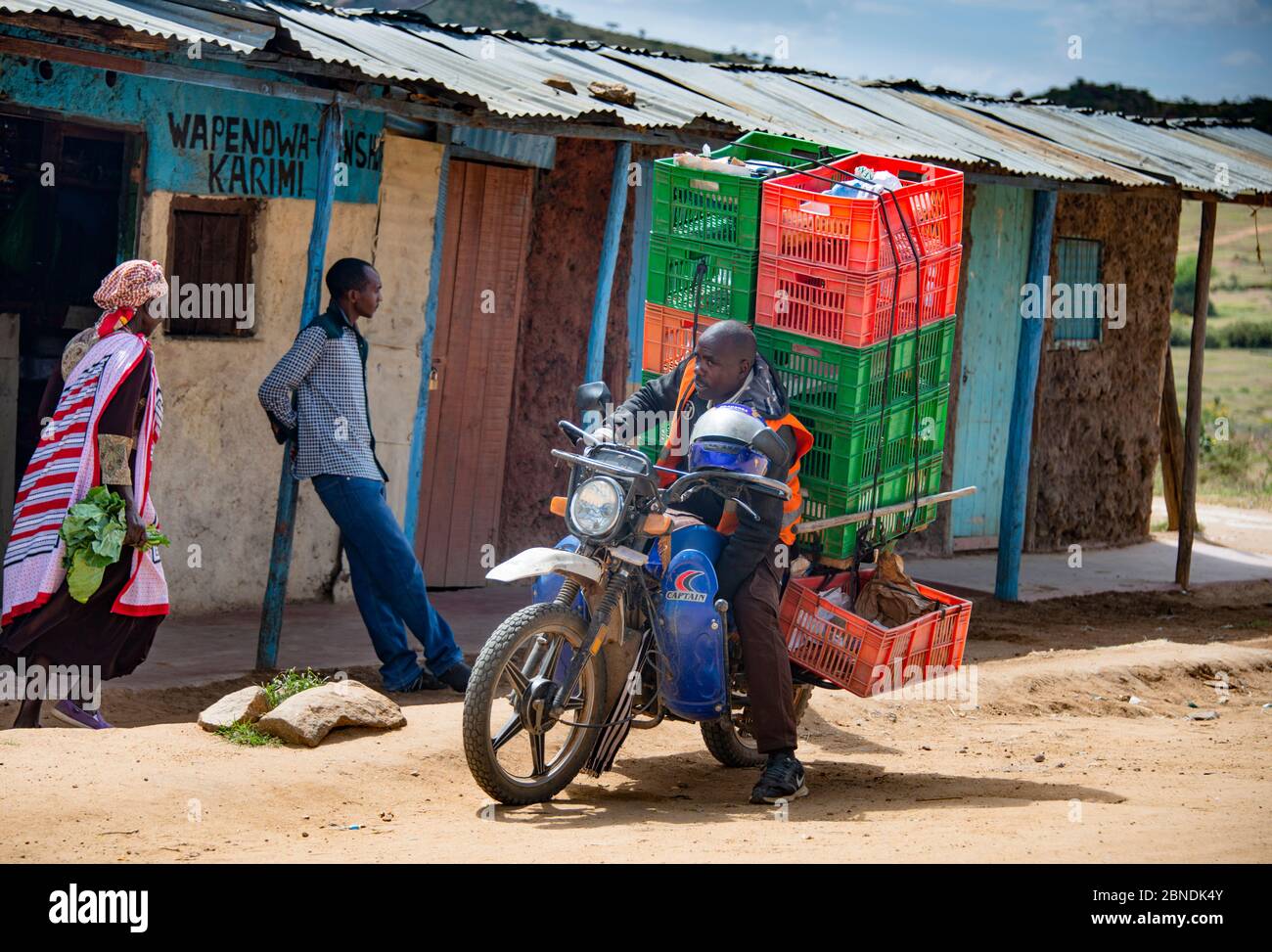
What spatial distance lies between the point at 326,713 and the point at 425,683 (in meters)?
1.46

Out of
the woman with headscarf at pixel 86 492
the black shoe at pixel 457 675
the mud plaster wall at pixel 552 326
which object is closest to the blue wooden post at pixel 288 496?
the black shoe at pixel 457 675

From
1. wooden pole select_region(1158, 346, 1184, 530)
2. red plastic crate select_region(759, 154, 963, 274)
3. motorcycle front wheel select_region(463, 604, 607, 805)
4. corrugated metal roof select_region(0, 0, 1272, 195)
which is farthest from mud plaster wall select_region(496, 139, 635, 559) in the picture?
wooden pole select_region(1158, 346, 1184, 530)

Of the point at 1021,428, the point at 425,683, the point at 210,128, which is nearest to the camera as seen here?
the point at 425,683

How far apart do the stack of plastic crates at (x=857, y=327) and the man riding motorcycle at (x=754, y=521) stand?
40cm

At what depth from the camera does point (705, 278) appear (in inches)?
277

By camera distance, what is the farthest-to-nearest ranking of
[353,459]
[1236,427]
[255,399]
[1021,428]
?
1. [1236,427]
2. [1021,428]
3. [255,399]
4. [353,459]

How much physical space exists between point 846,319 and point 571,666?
1865 millimetres

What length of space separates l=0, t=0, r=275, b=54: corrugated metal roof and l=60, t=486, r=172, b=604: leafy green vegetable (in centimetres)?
187

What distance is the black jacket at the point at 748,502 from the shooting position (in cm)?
587

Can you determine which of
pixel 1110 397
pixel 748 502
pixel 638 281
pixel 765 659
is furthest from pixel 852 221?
pixel 1110 397

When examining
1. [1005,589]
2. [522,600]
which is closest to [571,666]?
[522,600]

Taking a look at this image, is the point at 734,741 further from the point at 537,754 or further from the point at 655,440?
the point at 655,440

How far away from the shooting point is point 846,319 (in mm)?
6422

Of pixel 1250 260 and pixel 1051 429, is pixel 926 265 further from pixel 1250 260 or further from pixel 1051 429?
pixel 1250 260
